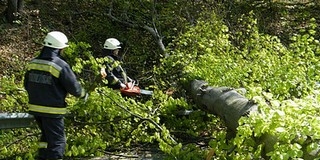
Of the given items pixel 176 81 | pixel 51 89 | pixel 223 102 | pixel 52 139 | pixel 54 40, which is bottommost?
pixel 176 81

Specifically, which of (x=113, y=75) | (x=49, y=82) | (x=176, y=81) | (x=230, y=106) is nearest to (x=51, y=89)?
(x=49, y=82)

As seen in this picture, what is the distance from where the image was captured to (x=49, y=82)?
5.21 meters

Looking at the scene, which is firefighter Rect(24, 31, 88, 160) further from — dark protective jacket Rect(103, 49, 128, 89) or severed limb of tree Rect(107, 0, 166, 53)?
severed limb of tree Rect(107, 0, 166, 53)

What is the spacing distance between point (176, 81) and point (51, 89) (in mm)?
3327

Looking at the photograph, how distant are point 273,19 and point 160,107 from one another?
679cm

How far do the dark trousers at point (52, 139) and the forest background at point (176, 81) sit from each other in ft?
1.15

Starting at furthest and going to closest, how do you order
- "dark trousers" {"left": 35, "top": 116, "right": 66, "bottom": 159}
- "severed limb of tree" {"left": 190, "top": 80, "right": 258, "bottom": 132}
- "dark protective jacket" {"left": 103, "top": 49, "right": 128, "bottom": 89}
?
"dark protective jacket" {"left": 103, "top": 49, "right": 128, "bottom": 89} < "dark trousers" {"left": 35, "top": 116, "right": 66, "bottom": 159} < "severed limb of tree" {"left": 190, "top": 80, "right": 258, "bottom": 132}

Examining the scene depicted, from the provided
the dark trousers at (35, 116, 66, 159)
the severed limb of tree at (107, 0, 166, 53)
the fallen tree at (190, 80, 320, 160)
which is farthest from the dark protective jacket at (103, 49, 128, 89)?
the severed limb of tree at (107, 0, 166, 53)

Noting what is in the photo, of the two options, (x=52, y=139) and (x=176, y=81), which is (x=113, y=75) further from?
(x=52, y=139)

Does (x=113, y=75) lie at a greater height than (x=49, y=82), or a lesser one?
lesser

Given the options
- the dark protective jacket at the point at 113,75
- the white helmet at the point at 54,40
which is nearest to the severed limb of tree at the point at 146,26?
the dark protective jacket at the point at 113,75

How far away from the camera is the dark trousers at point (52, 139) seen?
5293 mm

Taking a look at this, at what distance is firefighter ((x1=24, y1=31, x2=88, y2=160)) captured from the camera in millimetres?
Answer: 5211

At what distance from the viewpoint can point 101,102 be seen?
20.0ft
